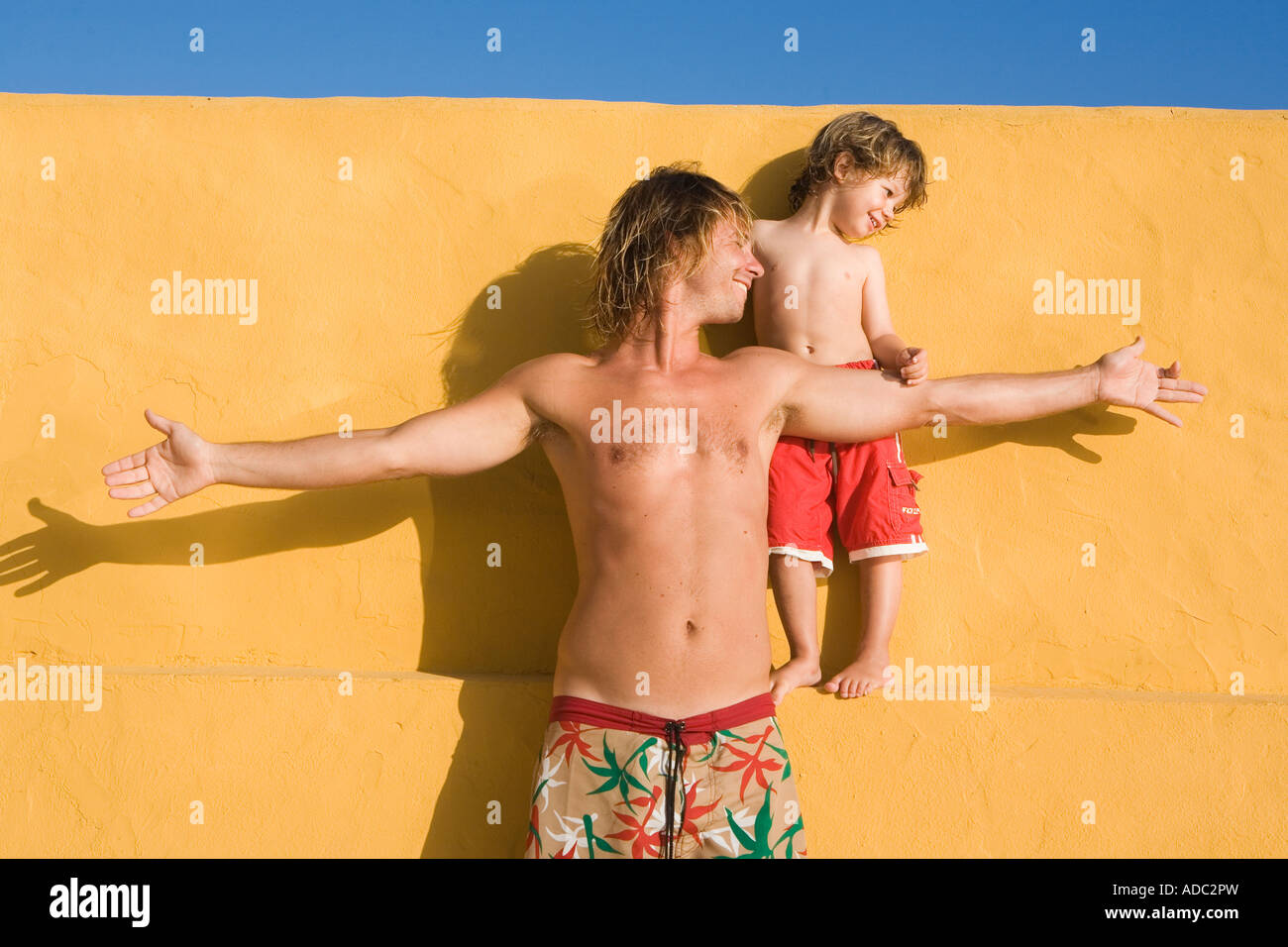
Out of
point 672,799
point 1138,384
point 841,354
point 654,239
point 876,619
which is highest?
point 654,239

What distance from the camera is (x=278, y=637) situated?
11.2 feet

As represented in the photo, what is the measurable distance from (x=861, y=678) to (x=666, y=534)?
82cm

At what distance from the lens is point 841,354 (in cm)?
328

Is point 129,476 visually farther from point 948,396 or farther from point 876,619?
point 948,396

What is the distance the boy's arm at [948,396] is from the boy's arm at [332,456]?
2.63ft

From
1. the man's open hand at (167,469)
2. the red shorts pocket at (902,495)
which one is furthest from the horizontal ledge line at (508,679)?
the man's open hand at (167,469)

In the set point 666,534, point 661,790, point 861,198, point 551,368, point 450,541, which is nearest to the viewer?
point 661,790

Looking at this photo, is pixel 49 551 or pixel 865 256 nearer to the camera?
pixel 865 256

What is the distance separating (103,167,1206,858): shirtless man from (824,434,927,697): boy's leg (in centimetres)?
18

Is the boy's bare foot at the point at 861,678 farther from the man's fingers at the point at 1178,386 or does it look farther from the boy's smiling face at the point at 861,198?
the boy's smiling face at the point at 861,198

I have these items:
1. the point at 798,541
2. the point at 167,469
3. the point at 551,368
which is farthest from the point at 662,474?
the point at 167,469

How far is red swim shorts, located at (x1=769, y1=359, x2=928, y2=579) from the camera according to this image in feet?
10.6

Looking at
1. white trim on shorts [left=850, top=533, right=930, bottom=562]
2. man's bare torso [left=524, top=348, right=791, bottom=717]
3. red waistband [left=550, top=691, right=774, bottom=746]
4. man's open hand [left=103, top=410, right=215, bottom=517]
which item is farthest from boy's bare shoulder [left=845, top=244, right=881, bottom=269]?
man's open hand [left=103, top=410, right=215, bottom=517]

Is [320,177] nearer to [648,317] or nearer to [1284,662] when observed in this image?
[648,317]
